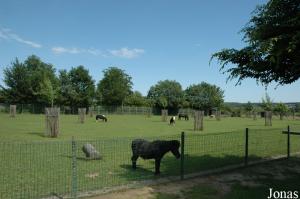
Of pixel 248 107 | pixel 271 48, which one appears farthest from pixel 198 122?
pixel 248 107

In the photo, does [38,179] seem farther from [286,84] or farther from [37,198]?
[286,84]

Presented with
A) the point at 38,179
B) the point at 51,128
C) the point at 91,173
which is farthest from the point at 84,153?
the point at 51,128

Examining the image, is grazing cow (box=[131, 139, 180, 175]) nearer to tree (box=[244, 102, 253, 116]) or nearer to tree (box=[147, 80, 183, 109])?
tree (box=[147, 80, 183, 109])

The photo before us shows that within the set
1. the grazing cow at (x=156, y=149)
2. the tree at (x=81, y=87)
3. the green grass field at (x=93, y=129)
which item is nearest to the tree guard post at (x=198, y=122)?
the green grass field at (x=93, y=129)

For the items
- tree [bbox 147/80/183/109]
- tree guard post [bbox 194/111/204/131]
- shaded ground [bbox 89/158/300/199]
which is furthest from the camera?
tree [bbox 147/80/183/109]

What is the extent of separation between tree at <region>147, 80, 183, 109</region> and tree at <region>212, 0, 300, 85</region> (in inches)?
3751

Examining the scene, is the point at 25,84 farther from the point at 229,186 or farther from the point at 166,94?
the point at 229,186

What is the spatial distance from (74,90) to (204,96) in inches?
1877

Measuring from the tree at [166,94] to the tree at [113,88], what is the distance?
390 inches

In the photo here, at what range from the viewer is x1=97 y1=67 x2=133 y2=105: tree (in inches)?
4006

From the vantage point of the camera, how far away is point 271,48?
8906 millimetres

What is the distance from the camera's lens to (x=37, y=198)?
26.8ft

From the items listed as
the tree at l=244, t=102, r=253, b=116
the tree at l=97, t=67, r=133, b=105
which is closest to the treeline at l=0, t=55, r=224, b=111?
Result: the tree at l=97, t=67, r=133, b=105

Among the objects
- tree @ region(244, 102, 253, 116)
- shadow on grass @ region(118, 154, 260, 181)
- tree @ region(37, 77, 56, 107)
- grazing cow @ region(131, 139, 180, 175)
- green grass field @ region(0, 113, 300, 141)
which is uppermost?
tree @ region(37, 77, 56, 107)
